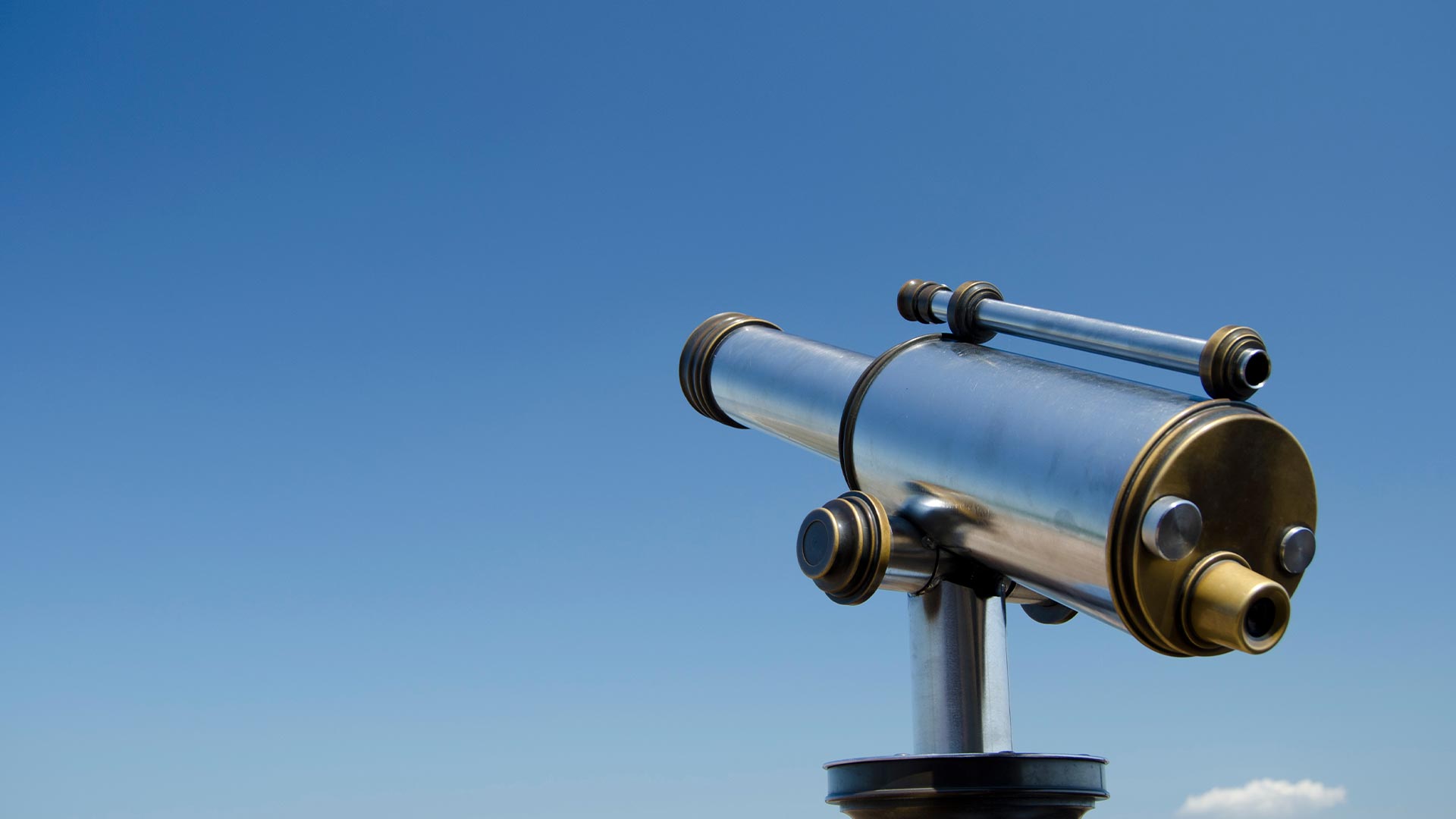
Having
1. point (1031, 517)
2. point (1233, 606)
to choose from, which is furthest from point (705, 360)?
point (1233, 606)

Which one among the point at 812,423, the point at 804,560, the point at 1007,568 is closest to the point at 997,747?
the point at 1007,568

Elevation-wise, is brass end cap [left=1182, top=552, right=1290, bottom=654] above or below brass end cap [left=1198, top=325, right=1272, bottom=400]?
below

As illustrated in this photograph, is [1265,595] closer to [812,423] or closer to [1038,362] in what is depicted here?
[1038,362]

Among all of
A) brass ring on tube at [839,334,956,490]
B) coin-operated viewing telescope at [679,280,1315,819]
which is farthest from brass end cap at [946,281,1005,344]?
brass ring on tube at [839,334,956,490]

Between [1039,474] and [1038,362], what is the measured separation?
0.78 meters

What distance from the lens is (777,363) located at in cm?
591

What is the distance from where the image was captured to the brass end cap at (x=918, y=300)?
552cm

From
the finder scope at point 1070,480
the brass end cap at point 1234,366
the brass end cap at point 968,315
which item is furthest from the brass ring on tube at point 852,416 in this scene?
the brass end cap at point 1234,366

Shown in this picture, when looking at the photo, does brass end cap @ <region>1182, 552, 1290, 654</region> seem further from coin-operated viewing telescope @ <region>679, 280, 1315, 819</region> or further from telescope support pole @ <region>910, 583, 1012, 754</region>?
telescope support pole @ <region>910, 583, 1012, 754</region>

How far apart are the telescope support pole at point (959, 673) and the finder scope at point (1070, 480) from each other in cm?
15

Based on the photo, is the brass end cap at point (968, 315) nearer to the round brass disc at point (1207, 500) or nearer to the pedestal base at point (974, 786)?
the round brass disc at point (1207, 500)

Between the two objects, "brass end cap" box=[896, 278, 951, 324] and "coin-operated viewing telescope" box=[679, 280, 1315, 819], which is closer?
"coin-operated viewing telescope" box=[679, 280, 1315, 819]

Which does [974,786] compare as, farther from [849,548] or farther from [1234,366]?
[1234,366]

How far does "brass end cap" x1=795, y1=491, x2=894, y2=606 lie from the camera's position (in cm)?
429
